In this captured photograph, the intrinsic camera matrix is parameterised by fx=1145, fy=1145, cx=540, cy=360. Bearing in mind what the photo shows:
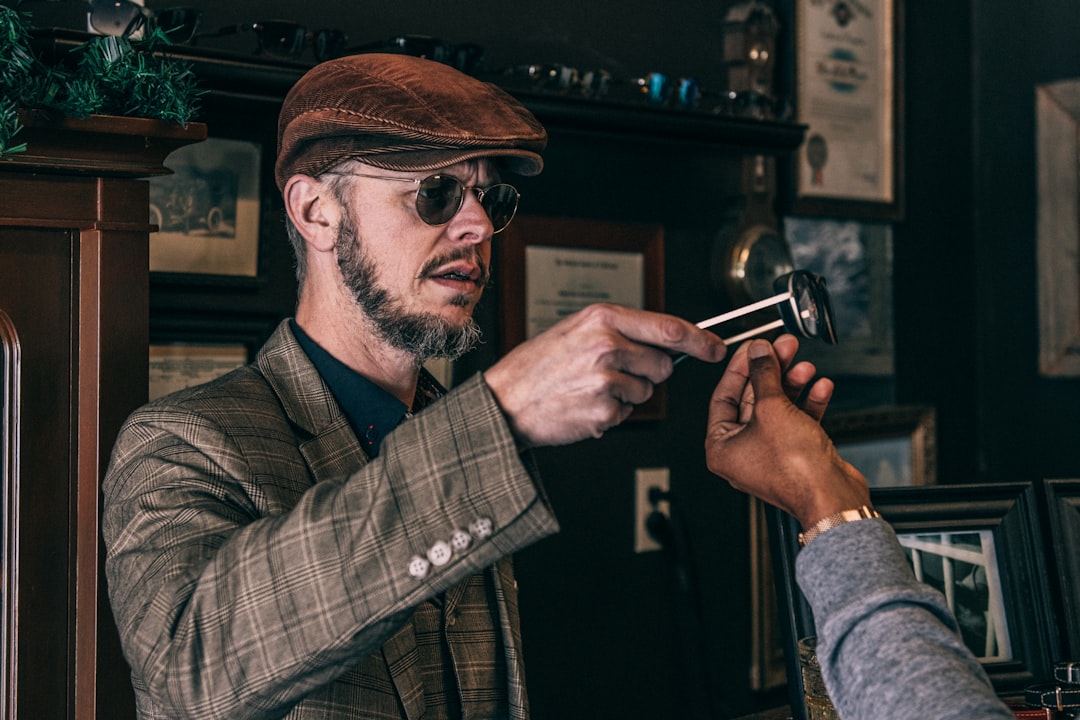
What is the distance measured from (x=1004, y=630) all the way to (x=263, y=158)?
1505mm

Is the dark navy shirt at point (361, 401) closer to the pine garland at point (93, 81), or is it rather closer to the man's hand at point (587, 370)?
the pine garland at point (93, 81)

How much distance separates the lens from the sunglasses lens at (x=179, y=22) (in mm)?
1746

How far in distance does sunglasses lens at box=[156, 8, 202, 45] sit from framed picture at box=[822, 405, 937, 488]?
72.8 inches

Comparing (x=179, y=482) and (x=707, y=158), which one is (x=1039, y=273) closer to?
(x=707, y=158)

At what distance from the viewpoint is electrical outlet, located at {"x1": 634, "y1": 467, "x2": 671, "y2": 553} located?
105 inches

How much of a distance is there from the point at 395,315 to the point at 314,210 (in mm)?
211

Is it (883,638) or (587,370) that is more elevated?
(587,370)

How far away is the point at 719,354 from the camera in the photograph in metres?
1.14

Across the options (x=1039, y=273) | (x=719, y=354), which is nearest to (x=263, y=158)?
(x=719, y=354)

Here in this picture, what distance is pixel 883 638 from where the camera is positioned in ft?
3.48

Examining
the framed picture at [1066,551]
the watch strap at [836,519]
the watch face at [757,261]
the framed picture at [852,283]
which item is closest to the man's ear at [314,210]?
the watch strap at [836,519]

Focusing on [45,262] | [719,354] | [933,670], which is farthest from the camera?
[45,262]

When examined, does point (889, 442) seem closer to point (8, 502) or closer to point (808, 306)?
point (808, 306)

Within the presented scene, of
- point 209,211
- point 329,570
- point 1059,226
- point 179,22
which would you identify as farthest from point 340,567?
point 1059,226
